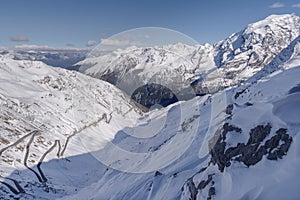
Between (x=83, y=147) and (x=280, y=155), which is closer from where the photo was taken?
(x=280, y=155)

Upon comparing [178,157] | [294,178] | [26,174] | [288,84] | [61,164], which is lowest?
[61,164]

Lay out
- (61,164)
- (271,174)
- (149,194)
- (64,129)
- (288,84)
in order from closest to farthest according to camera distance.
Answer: (271,174) < (288,84) < (149,194) < (61,164) < (64,129)

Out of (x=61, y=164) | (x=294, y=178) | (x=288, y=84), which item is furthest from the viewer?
(x=61, y=164)

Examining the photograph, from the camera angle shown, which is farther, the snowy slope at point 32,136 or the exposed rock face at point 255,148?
the snowy slope at point 32,136

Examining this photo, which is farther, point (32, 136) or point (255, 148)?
point (32, 136)

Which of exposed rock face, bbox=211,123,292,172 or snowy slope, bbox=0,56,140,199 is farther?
snowy slope, bbox=0,56,140,199

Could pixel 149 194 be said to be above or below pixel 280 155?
below

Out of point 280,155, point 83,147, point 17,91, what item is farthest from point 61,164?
point 17,91

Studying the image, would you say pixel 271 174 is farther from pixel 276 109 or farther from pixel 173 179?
pixel 173 179

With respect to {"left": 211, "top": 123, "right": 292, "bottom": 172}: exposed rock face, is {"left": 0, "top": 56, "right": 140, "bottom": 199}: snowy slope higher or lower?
lower

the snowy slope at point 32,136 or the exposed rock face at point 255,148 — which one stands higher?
the exposed rock face at point 255,148

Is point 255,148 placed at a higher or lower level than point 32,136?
higher
